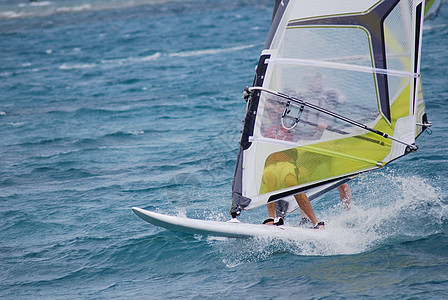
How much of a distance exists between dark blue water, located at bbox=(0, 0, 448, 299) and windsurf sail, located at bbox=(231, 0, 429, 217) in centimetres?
85

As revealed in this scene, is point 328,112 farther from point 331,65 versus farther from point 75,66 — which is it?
point 75,66

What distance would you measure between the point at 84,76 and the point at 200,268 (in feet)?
54.1

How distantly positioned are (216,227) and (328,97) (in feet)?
6.06

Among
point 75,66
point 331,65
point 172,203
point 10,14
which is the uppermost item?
point 331,65

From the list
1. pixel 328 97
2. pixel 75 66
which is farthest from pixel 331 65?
pixel 75 66

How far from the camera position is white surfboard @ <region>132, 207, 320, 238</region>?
6.17 m

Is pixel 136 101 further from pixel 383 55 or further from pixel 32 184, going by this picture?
pixel 383 55

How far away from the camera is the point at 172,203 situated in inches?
347

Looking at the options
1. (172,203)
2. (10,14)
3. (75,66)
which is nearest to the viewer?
(172,203)

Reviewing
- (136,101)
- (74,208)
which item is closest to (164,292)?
(74,208)

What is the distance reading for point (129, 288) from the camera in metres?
Answer: 6.27

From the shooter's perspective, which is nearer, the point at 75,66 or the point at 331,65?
the point at 331,65

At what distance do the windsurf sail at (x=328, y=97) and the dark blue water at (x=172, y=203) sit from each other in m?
0.85

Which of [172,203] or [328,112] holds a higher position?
[328,112]
